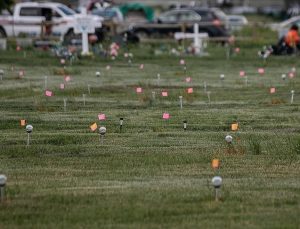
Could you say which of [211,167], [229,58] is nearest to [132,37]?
[229,58]

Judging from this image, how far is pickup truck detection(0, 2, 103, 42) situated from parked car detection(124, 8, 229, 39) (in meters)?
2.88

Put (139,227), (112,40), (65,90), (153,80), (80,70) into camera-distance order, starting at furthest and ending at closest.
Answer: (112,40) → (80,70) → (153,80) → (65,90) → (139,227)

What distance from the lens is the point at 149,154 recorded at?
607 inches

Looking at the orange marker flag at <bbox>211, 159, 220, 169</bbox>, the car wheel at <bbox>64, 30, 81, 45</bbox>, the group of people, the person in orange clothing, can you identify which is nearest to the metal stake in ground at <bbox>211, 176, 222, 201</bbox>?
the orange marker flag at <bbox>211, 159, 220, 169</bbox>

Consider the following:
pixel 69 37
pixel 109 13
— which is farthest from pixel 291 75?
pixel 109 13

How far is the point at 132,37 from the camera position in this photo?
148 feet

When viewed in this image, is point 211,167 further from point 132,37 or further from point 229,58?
point 132,37

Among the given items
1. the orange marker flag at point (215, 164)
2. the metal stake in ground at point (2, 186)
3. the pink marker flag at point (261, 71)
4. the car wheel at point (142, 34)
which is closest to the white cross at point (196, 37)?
the car wheel at point (142, 34)

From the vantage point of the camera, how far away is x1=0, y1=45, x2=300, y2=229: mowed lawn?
1134 centimetres

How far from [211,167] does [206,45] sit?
30.5 meters

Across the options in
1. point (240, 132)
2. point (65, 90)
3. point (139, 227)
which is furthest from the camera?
point (65, 90)

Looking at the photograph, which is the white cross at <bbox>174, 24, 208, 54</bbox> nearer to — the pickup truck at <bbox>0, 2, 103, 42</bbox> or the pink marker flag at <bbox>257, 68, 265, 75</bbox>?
the pickup truck at <bbox>0, 2, 103, 42</bbox>

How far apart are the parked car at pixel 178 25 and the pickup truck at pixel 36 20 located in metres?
2.88

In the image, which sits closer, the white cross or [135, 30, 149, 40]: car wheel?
the white cross
